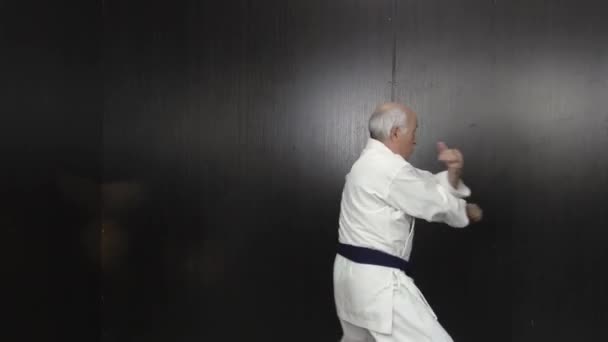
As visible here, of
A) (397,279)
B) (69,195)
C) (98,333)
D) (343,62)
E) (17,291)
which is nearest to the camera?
A: (397,279)

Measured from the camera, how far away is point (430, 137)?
10.2 feet

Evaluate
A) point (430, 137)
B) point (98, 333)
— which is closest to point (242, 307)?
point (98, 333)

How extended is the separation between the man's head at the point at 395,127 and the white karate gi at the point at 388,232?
33mm

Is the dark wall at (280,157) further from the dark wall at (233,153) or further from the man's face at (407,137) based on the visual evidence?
the man's face at (407,137)

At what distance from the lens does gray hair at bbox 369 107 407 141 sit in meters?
2.25

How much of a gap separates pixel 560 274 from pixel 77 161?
7.84 ft

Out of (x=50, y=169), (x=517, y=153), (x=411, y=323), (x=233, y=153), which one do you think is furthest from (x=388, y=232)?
(x=50, y=169)

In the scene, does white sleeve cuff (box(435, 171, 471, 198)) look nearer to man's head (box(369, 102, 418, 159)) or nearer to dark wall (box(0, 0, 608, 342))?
man's head (box(369, 102, 418, 159))

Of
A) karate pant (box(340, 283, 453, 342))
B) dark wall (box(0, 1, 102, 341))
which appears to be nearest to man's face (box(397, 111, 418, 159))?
karate pant (box(340, 283, 453, 342))

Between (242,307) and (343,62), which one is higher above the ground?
(343,62)

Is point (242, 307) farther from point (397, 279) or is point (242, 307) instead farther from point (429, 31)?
point (429, 31)

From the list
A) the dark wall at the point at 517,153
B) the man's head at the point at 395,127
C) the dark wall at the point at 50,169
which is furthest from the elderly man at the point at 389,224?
the dark wall at the point at 50,169

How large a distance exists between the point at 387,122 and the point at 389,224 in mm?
365

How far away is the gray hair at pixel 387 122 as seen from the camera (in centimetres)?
225
